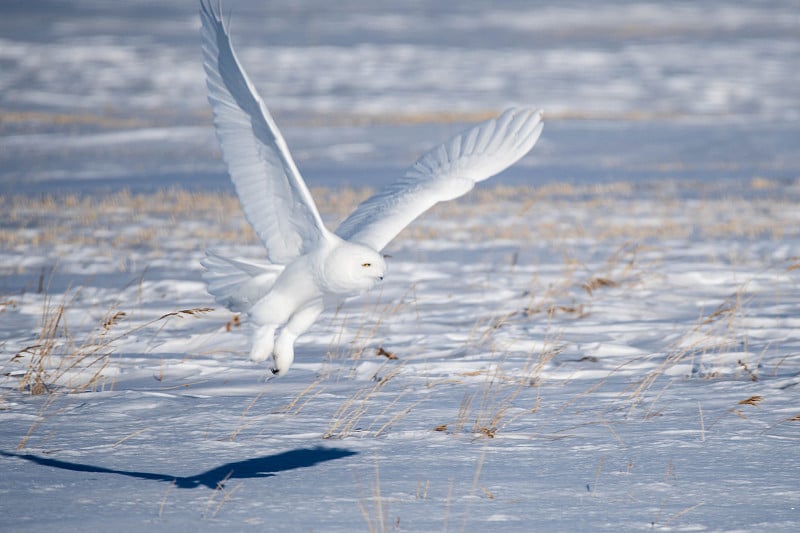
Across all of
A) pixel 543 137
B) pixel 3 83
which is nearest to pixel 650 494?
pixel 543 137

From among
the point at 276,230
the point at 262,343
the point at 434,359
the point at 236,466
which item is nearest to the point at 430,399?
the point at 262,343

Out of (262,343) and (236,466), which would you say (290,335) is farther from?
(236,466)

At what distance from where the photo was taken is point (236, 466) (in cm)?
379

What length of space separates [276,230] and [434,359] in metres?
1.35

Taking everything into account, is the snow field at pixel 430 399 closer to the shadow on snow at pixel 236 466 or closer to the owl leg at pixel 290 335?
the shadow on snow at pixel 236 466

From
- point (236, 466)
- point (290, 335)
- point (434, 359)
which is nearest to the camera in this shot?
point (236, 466)

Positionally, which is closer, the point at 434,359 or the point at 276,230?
the point at 276,230

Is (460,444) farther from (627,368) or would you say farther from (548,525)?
(627,368)

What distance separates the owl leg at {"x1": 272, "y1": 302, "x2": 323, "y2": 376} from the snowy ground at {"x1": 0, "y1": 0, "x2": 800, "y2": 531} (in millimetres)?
181

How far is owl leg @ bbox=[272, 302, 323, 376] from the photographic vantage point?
4797 millimetres

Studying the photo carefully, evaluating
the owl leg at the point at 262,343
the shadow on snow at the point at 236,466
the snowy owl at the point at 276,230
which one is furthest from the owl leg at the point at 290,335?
the shadow on snow at the point at 236,466

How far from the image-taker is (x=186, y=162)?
2008 cm

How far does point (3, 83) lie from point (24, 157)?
21115 mm

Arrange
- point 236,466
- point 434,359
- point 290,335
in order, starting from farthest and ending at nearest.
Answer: point 434,359 → point 290,335 → point 236,466
